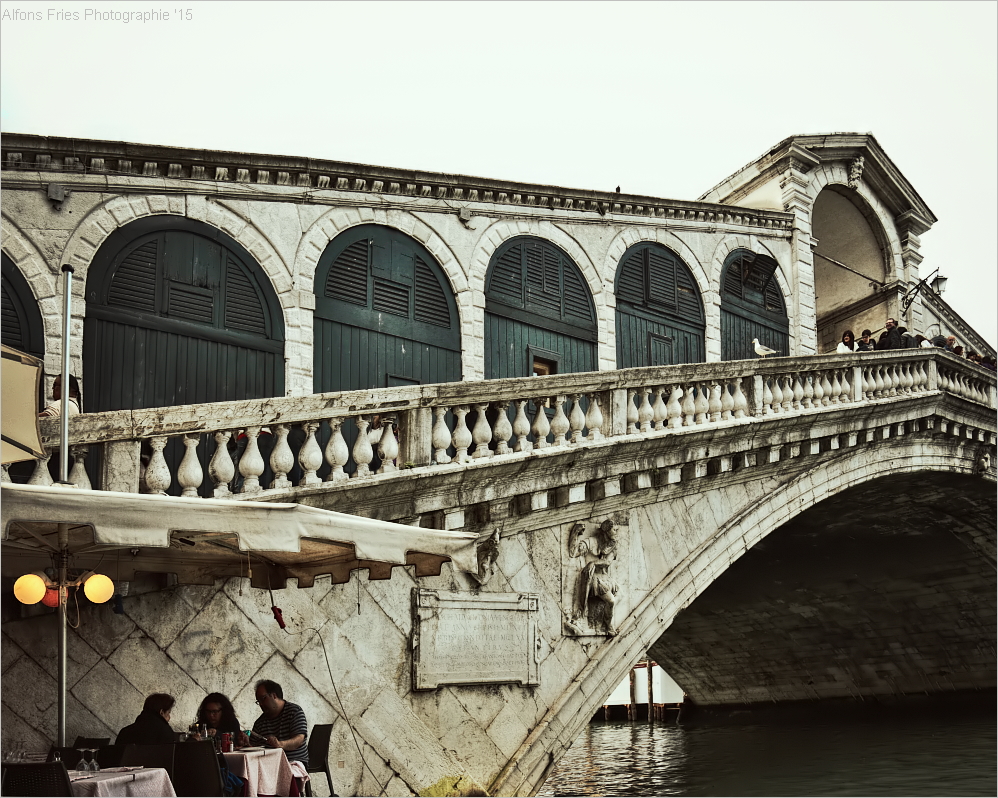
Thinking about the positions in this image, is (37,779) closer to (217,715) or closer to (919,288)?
(217,715)

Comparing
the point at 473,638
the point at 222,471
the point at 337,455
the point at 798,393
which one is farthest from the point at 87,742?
the point at 798,393

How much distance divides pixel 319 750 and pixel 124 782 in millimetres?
2445

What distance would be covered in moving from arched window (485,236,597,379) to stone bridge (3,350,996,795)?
88 cm

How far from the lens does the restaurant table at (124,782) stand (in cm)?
568

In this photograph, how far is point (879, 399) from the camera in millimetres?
15391

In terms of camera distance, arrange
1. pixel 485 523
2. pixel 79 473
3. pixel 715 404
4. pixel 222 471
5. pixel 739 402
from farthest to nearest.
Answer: pixel 739 402 < pixel 715 404 < pixel 485 523 < pixel 222 471 < pixel 79 473

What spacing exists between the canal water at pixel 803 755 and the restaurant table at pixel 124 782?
27.0 ft

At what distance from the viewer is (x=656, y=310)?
15.5 meters

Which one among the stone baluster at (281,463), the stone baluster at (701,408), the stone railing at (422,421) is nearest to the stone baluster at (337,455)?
the stone railing at (422,421)

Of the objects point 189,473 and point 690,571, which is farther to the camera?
point 690,571

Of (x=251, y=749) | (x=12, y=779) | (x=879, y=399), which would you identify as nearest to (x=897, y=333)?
(x=879, y=399)

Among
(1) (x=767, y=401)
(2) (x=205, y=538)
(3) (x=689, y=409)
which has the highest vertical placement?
(1) (x=767, y=401)

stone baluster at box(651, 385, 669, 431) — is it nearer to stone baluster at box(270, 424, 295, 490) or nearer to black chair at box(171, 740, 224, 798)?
stone baluster at box(270, 424, 295, 490)

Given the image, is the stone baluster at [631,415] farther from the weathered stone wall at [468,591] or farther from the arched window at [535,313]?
the arched window at [535,313]
